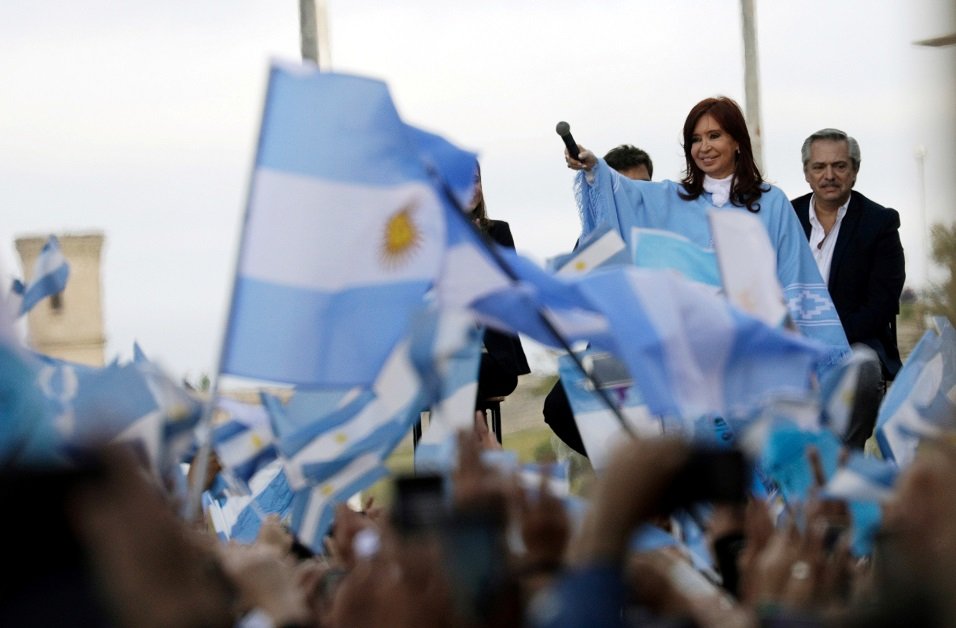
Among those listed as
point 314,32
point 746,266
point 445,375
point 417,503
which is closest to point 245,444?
point 445,375

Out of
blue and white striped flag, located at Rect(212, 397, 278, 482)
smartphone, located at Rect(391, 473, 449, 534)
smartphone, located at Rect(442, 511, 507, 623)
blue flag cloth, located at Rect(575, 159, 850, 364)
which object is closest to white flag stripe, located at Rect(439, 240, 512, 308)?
blue and white striped flag, located at Rect(212, 397, 278, 482)

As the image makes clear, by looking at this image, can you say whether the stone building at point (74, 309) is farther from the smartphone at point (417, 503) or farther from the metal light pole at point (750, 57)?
the metal light pole at point (750, 57)

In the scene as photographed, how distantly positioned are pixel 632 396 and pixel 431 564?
2083mm

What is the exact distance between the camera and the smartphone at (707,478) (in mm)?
2109

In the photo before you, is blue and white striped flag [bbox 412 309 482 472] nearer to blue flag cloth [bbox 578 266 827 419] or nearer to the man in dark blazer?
blue flag cloth [bbox 578 266 827 419]

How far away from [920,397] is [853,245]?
2.67 m

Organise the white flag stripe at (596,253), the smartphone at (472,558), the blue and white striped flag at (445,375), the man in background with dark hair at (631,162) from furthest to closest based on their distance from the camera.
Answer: the man in background with dark hair at (631,162)
the white flag stripe at (596,253)
the blue and white striped flag at (445,375)
the smartphone at (472,558)

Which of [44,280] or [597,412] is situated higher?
[44,280]

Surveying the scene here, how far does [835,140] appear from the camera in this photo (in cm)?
672

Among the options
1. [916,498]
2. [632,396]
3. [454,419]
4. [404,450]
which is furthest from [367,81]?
[404,450]

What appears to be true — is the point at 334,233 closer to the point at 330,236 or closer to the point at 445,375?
the point at 330,236

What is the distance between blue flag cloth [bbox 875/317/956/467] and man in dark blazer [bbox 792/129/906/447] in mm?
2092

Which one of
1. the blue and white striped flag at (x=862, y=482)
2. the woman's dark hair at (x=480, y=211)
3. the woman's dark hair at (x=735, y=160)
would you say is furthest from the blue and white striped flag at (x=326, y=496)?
the woman's dark hair at (x=735, y=160)

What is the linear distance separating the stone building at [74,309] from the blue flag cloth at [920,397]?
258cm
